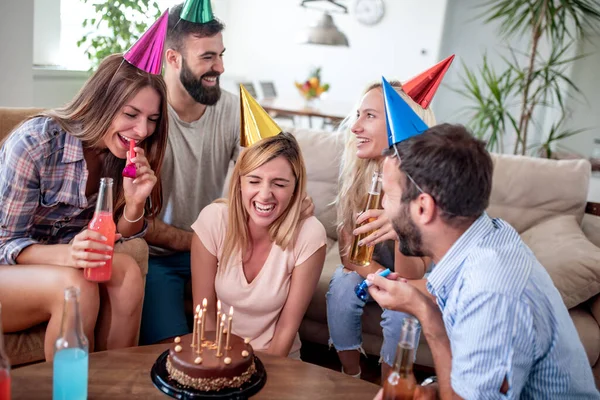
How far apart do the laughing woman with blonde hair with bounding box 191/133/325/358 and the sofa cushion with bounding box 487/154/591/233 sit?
1.20m

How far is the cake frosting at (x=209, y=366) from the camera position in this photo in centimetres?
140

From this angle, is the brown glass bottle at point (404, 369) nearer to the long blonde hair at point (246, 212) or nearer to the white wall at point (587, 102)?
the long blonde hair at point (246, 212)

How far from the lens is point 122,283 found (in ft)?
6.10

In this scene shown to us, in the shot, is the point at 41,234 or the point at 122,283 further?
the point at 41,234

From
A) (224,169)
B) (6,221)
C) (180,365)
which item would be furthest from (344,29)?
(180,365)

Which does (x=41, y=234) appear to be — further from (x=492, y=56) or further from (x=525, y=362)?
(x=492, y=56)

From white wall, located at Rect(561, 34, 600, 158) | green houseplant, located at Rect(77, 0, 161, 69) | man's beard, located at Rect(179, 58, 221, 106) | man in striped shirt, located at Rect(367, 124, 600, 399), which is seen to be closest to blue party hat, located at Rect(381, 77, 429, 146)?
man in striped shirt, located at Rect(367, 124, 600, 399)

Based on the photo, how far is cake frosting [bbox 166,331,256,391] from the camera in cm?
140

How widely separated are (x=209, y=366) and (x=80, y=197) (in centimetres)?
89

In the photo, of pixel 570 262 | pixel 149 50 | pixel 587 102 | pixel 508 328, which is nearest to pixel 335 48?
pixel 587 102

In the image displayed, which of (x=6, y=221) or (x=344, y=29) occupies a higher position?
(x=344, y=29)

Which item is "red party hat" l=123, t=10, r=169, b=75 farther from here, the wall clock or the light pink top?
the wall clock

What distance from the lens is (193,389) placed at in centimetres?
139

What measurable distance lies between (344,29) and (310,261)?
5394mm
